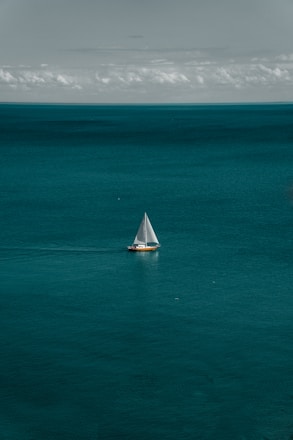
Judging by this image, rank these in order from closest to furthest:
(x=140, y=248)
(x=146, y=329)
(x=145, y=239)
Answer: (x=146, y=329)
(x=140, y=248)
(x=145, y=239)

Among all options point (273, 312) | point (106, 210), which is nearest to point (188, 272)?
point (273, 312)

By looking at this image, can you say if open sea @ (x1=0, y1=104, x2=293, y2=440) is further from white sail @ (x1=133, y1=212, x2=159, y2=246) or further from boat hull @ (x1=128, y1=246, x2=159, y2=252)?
white sail @ (x1=133, y1=212, x2=159, y2=246)

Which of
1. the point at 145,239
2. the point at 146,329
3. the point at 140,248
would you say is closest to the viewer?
the point at 146,329

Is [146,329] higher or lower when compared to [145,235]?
lower

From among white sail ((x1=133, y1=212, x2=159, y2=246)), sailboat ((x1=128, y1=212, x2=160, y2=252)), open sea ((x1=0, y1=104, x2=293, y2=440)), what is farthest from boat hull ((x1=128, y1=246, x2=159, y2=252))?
open sea ((x1=0, y1=104, x2=293, y2=440))

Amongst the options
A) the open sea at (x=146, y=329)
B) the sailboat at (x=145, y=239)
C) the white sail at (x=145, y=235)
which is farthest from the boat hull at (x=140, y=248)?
the open sea at (x=146, y=329)

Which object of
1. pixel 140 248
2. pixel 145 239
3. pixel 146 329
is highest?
pixel 145 239

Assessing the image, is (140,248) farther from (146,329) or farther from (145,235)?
(146,329)

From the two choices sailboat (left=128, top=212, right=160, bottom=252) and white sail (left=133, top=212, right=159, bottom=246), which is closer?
sailboat (left=128, top=212, right=160, bottom=252)

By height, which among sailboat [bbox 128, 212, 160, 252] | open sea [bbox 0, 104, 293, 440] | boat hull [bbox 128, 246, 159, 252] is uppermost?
sailboat [bbox 128, 212, 160, 252]

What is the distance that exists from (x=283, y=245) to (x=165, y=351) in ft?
175

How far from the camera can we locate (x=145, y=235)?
13425 cm

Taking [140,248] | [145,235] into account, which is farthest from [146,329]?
[145,235]

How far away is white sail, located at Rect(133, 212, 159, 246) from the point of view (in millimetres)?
134250
